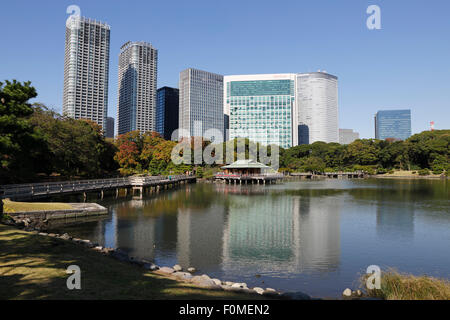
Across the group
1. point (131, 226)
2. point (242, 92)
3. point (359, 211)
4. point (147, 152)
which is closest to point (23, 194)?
point (131, 226)

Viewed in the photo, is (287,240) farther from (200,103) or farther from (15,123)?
(200,103)

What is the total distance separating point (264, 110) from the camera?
154m

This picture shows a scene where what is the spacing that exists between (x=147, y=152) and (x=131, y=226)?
1706 inches

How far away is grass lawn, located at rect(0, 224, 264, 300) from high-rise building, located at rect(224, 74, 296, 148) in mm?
146422

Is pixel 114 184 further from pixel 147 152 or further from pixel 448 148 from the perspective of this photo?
pixel 448 148

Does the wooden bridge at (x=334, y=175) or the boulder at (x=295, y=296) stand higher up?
the wooden bridge at (x=334, y=175)

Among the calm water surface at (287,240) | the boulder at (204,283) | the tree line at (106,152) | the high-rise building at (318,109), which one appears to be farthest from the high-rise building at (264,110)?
the boulder at (204,283)

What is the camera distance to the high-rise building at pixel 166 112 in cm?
18175

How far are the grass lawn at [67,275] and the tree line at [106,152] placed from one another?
9609 mm

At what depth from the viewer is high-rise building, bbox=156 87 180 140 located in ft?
596

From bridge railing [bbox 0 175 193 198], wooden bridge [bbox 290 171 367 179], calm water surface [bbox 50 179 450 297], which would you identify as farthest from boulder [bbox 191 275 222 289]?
wooden bridge [bbox 290 171 367 179]

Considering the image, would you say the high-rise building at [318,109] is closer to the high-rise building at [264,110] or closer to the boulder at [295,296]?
the high-rise building at [264,110]

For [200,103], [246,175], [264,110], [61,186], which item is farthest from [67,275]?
[200,103]

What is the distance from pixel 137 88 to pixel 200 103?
44.3 metres
